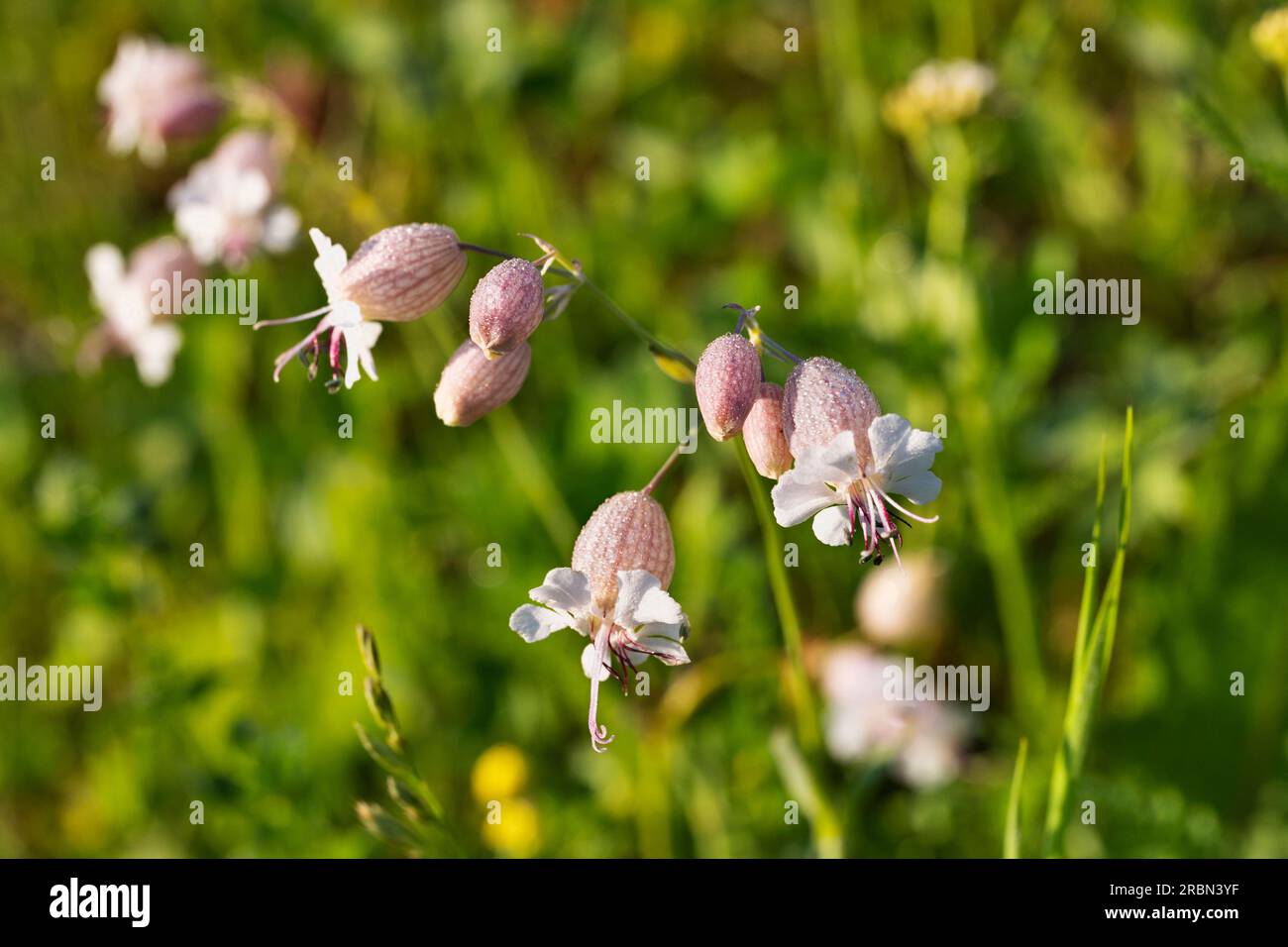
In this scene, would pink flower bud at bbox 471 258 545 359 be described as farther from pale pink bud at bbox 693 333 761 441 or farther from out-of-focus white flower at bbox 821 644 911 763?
out-of-focus white flower at bbox 821 644 911 763

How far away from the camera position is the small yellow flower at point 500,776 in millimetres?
2582

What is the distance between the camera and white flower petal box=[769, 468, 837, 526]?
133 centimetres

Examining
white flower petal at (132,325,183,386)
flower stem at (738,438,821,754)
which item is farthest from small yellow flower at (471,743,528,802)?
white flower petal at (132,325,183,386)

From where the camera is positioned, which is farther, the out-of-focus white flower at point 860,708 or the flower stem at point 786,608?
the out-of-focus white flower at point 860,708

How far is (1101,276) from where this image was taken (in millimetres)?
3457

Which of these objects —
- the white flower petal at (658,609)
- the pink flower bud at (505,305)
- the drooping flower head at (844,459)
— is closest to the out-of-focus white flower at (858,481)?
the drooping flower head at (844,459)

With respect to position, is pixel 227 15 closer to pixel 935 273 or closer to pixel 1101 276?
pixel 935 273

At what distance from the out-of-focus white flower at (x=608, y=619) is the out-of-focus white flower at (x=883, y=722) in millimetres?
1186

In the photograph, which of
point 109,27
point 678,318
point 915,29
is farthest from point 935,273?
point 109,27

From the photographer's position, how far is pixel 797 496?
1.35m

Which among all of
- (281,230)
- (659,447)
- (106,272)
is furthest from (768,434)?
(106,272)

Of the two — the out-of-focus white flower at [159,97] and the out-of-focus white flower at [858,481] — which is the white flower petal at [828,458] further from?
the out-of-focus white flower at [159,97]

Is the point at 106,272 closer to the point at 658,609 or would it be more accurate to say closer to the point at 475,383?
→ the point at 475,383

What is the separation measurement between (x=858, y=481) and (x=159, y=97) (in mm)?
1836
